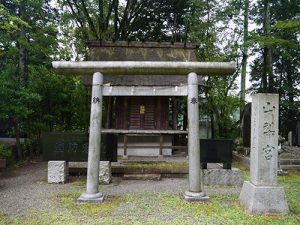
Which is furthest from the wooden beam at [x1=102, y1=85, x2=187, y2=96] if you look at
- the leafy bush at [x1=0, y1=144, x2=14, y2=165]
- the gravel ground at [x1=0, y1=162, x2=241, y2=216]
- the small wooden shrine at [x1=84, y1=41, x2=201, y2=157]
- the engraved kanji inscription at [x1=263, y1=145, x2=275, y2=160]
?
the leafy bush at [x1=0, y1=144, x2=14, y2=165]

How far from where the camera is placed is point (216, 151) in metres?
8.95

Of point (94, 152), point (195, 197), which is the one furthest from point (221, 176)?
point (94, 152)

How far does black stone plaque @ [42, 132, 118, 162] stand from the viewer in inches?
356

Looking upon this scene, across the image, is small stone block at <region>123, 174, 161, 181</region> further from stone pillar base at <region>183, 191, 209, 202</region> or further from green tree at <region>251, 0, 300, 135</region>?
green tree at <region>251, 0, 300, 135</region>

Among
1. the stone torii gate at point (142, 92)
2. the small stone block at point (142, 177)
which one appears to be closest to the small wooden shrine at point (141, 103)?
the small stone block at point (142, 177)

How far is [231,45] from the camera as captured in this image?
54.6 ft

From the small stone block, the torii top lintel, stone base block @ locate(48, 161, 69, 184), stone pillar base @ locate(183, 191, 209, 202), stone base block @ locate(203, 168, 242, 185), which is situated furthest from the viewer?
the small stone block

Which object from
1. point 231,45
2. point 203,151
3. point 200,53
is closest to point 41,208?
point 203,151

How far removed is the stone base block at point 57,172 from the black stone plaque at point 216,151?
436 cm

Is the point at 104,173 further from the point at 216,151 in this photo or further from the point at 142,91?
the point at 216,151

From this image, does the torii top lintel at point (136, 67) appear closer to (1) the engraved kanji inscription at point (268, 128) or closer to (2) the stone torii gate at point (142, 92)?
(2) the stone torii gate at point (142, 92)

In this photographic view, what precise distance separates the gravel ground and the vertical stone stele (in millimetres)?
1844

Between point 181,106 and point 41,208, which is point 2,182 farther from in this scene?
point 181,106

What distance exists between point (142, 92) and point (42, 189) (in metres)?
4.10
